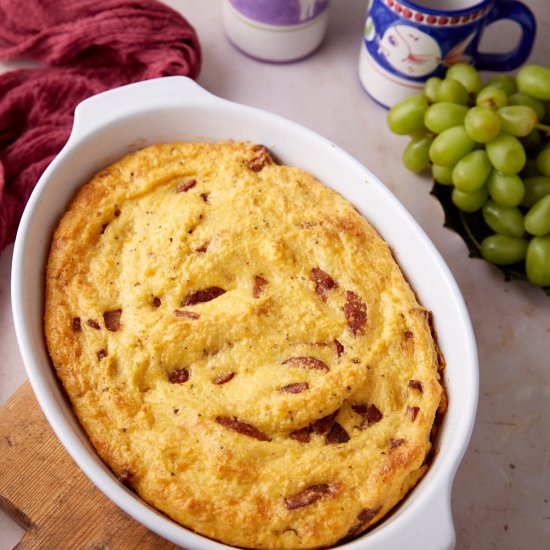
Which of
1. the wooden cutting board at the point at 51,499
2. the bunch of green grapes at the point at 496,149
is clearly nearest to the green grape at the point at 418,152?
the bunch of green grapes at the point at 496,149

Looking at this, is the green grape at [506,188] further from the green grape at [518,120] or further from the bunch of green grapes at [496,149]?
the green grape at [518,120]

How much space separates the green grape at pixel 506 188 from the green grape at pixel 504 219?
5cm

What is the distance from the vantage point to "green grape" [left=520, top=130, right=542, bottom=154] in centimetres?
204

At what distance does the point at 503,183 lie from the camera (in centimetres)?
194

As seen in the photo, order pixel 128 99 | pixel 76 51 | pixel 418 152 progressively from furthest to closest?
pixel 76 51
pixel 418 152
pixel 128 99

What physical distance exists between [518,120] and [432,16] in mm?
419

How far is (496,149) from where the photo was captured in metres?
1.90

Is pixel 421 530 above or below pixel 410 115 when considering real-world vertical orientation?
below

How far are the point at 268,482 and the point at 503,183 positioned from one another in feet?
3.34

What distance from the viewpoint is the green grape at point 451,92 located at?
6.60ft

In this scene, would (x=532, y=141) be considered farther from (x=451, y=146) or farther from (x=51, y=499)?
(x=51, y=499)

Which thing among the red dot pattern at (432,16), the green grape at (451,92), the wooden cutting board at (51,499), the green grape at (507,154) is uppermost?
the red dot pattern at (432,16)

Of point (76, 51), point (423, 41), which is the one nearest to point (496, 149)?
point (423, 41)

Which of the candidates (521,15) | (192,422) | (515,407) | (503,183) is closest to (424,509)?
(192,422)
